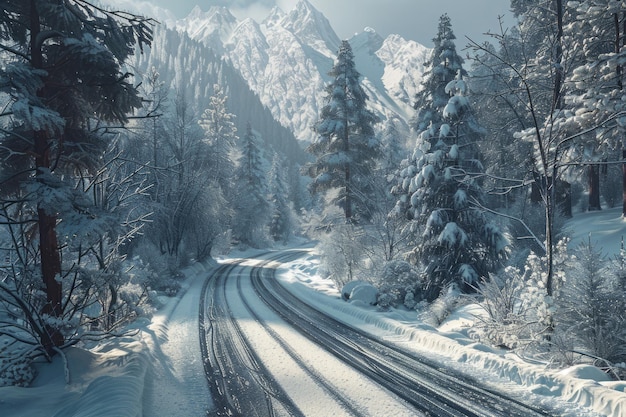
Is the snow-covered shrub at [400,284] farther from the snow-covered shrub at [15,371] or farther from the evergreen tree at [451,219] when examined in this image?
the snow-covered shrub at [15,371]

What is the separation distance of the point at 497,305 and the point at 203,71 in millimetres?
193274

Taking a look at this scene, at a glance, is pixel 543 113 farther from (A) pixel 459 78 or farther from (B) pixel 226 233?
(B) pixel 226 233

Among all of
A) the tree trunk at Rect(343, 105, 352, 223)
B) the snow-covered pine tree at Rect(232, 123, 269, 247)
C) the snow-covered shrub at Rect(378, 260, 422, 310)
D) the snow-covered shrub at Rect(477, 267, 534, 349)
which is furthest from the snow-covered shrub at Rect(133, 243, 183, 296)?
the snow-covered pine tree at Rect(232, 123, 269, 247)

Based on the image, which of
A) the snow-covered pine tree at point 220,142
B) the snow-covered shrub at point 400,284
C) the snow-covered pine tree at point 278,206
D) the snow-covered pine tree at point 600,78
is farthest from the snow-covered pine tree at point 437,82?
the snow-covered pine tree at point 278,206

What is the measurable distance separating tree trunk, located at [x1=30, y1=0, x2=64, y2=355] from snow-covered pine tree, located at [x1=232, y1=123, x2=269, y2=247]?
36.8 m

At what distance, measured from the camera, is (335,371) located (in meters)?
7.39

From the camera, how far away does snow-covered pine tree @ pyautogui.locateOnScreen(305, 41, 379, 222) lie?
22.5m

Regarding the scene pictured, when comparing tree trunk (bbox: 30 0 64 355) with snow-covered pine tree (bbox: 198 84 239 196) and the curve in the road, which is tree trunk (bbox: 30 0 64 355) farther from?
snow-covered pine tree (bbox: 198 84 239 196)

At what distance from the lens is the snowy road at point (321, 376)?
19.2 feet

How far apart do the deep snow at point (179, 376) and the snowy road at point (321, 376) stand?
478 mm

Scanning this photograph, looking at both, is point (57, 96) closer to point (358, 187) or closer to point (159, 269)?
point (159, 269)

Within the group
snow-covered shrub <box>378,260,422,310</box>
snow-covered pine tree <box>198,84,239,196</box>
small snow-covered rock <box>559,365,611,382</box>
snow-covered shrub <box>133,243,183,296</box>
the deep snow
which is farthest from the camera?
snow-covered pine tree <box>198,84,239,196</box>

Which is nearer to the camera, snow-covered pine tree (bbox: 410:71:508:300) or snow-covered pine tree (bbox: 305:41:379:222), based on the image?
snow-covered pine tree (bbox: 410:71:508:300)

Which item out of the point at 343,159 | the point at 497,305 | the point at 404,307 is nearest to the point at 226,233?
the point at 343,159
